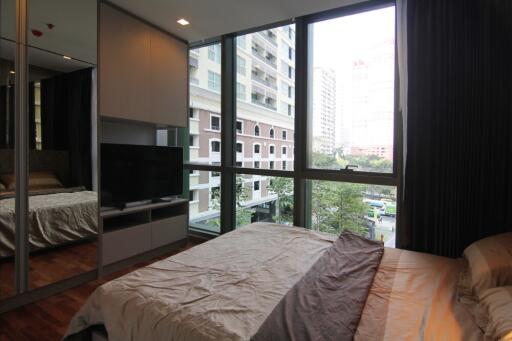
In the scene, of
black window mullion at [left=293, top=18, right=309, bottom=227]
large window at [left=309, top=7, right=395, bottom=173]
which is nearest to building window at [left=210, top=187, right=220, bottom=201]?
black window mullion at [left=293, top=18, right=309, bottom=227]

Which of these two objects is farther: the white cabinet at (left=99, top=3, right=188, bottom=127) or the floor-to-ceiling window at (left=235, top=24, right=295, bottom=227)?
the floor-to-ceiling window at (left=235, top=24, right=295, bottom=227)

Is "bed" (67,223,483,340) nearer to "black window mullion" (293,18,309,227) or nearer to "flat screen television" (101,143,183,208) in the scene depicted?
"black window mullion" (293,18,309,227)

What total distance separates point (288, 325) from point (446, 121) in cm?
203

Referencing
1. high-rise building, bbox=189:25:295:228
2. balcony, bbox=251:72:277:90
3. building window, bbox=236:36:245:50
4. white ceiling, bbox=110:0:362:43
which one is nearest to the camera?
white ceiling, bbox=110:0:362:43

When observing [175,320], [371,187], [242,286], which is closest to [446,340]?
[242,286]

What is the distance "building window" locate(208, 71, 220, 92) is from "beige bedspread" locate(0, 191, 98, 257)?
1974 millimetres

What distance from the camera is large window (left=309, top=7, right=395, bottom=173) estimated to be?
2818 millimetres

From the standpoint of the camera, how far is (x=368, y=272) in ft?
5.36

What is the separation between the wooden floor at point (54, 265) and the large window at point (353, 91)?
2462mm

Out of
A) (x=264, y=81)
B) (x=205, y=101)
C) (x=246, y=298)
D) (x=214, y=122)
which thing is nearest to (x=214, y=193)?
(x=214, y=122)

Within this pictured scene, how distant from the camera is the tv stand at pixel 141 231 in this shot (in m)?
2.92

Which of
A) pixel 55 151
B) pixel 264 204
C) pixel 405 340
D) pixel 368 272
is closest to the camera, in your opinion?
pixel 405 340

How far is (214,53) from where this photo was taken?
3855 mm

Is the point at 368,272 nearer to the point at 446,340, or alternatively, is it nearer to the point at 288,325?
the point at 446,340
